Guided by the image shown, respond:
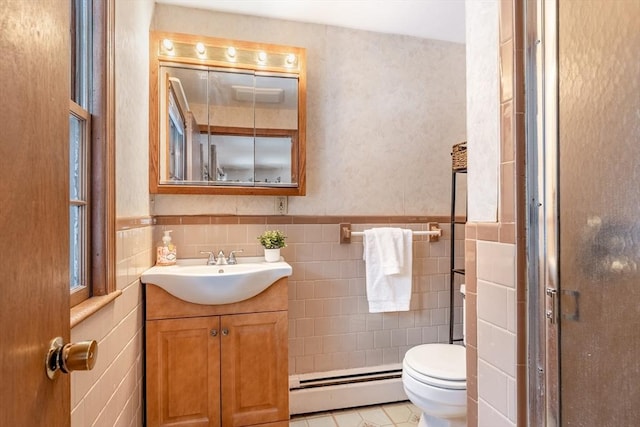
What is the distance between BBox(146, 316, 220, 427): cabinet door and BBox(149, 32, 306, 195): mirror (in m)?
0.74

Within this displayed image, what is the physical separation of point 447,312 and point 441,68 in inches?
66.6

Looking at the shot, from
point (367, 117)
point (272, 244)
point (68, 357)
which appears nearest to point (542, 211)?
point (68, 357)

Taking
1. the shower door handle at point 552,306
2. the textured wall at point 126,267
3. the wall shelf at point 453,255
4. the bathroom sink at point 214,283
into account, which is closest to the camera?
the shower door handle at point 552,306

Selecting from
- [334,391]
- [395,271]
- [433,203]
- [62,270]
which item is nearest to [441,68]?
[433,203]

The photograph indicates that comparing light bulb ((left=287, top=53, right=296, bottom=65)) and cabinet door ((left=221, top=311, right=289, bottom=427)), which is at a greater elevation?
light bulb ((left=287, top=53, right=296, bottom=65))

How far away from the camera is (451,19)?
204cm

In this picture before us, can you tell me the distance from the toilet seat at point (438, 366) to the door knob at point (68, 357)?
1.34 metres

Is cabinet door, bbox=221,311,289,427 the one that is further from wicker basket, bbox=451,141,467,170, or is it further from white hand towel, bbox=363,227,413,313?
wicker basket, bbox=451,141,467,170

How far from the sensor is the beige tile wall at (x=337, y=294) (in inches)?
78.1

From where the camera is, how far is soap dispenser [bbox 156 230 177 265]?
5.84ft

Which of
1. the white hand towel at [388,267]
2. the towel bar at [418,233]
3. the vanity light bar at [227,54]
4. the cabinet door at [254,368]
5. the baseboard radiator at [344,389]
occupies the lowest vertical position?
the baseboard radiator at [344,389]

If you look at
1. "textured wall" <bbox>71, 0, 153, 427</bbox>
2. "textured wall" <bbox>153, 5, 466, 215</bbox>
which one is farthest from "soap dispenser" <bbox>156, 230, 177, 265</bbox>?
"textured wall" <bbox>153, 5, 466, 215</bbox>

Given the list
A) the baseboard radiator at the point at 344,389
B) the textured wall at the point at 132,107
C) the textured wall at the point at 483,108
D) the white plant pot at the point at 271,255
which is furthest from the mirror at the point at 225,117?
the baseboard radiator at the point at 344,389

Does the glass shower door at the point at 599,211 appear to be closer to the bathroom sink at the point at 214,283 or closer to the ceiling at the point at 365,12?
the bathroom sink at the point at 214,283
